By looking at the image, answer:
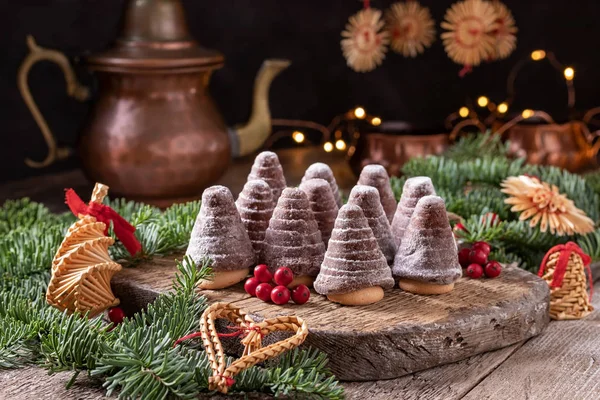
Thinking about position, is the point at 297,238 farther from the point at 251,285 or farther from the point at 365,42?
the point at 365,42

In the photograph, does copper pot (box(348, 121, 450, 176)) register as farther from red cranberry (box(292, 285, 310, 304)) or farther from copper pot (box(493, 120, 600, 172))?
red cranberry (box(292, 285, 310, 304))

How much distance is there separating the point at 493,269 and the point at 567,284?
0.09 metres

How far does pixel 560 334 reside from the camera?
0.79 meters

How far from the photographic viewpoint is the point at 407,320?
0.71 metres

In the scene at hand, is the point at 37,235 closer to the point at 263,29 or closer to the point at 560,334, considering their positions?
the point at 560,334

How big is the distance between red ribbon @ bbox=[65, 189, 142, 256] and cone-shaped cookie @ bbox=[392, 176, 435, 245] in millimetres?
270

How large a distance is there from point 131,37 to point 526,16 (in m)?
0.80

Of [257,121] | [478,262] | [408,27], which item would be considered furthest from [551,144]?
[478,262]

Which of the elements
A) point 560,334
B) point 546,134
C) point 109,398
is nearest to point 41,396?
point 109,398

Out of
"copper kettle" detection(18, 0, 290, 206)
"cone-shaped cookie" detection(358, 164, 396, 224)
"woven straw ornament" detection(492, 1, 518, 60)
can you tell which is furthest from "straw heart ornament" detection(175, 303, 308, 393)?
"woven straw ornament" detection(492, 1, 518, 60)

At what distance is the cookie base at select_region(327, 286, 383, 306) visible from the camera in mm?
740

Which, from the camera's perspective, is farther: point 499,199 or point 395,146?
point 395,146

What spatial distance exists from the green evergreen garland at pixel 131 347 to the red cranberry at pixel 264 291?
0.17ft

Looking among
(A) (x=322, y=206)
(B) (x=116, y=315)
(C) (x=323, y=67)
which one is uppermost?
(C) (x=323, y=67)
